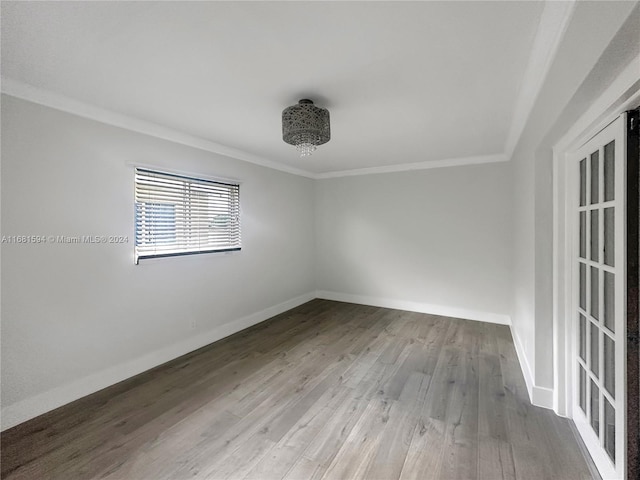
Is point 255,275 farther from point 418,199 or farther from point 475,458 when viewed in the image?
point 475,458

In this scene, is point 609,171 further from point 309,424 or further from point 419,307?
point 419,307

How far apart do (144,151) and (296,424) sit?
2856 millimetres

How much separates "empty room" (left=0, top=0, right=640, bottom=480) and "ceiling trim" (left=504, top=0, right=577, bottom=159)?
0.01 meters

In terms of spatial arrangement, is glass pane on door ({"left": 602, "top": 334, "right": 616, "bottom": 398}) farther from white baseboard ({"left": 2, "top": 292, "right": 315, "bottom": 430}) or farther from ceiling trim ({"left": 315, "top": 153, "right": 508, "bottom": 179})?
white baseboard ({"left": 2, "top": 292, "right": 315, "bottom": 430})

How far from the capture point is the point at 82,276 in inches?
91.2

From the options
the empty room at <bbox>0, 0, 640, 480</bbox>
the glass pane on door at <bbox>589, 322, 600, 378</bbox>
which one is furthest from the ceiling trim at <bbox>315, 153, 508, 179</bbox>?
the glass pane on door at <bbox>589, 322, 600, 378</bbox>

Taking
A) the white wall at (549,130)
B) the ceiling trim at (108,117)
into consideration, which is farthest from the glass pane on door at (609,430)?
the ceiling trim at (108,117)

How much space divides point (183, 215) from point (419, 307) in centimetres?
381

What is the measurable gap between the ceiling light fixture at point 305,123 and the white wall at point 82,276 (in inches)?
62.5

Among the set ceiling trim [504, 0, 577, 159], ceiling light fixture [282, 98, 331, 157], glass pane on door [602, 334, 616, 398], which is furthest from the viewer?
ceiling light fixture [282, 98, 331, 157]

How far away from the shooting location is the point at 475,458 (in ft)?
5.54
